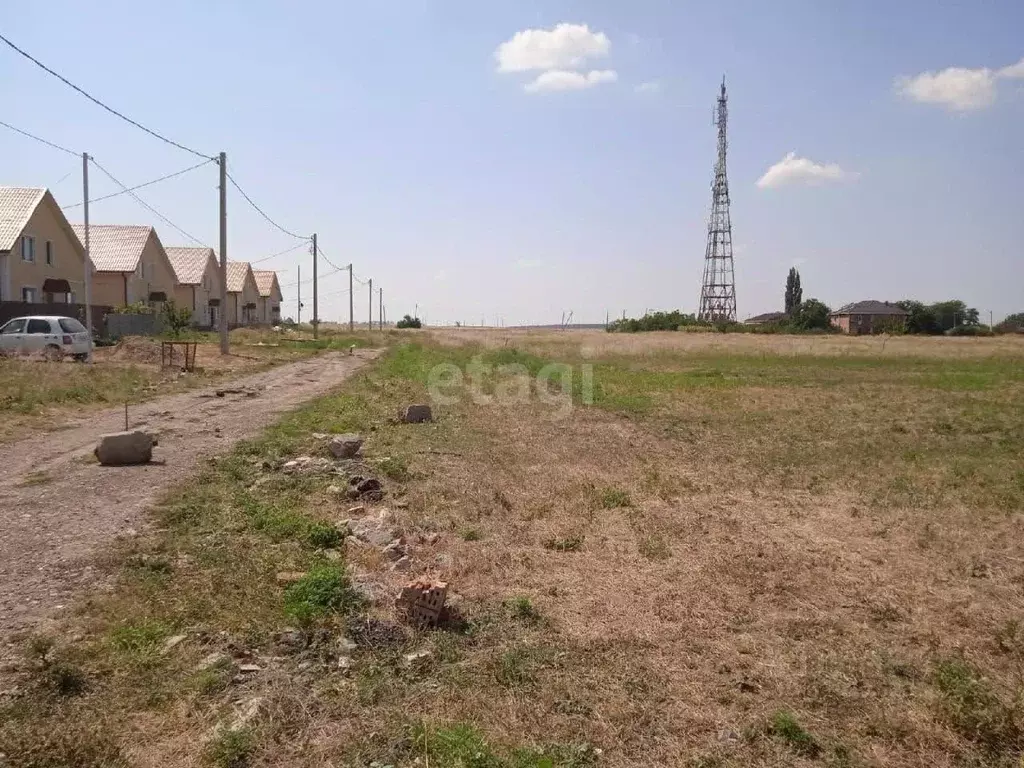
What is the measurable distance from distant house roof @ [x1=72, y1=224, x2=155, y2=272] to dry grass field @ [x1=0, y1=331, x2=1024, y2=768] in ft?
125

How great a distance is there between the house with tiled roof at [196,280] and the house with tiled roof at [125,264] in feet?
15.0

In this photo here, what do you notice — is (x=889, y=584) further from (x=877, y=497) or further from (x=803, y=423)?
(x=803, y=423)

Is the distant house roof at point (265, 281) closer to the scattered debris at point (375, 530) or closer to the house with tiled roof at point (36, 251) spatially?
the house with tiled roof at point (36, 251)

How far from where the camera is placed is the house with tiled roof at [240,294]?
2594 inches

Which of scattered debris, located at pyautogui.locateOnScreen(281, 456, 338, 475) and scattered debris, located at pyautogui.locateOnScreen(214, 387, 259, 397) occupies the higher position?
scattered debris, located at pyautogui.locateOnScreen(214, 387, 259, 397)

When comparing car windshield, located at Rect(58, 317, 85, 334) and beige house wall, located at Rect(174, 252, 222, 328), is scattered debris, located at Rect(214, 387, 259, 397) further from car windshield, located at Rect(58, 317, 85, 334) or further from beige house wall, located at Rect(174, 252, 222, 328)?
beige house wall, located at Rect(174, 252, 222, 328)

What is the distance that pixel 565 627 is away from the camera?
5195 millimetres

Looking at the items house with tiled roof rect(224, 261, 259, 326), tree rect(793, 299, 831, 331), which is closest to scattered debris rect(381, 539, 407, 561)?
house with tiled roof rect(224, 261, 259, 326)

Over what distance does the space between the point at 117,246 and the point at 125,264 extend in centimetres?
193

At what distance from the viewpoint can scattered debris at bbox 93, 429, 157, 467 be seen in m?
9.45

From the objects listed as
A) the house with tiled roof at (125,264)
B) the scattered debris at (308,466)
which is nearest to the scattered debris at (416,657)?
the scattered debris at (308,466)

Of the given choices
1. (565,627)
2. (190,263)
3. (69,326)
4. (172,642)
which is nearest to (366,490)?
(565,627)

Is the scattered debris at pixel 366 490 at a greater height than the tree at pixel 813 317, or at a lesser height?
lesser

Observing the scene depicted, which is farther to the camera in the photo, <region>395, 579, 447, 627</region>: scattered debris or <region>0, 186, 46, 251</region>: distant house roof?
<region>0, 186, 46, 251</region>: distant house roof
